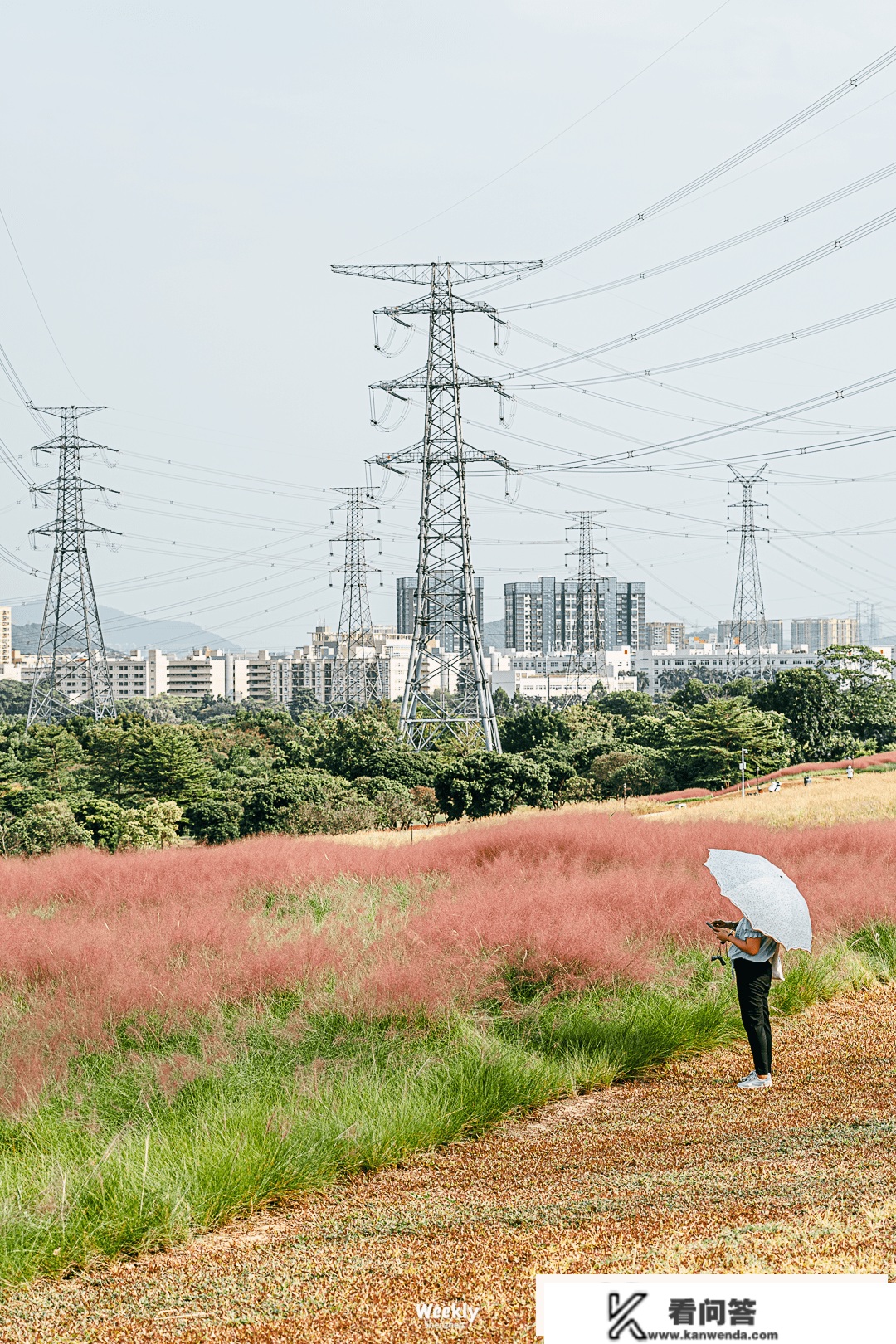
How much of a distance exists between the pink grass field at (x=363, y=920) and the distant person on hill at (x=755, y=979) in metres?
2.23

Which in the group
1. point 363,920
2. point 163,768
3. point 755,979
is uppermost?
point 755,979

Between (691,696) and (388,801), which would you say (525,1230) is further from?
(691,696)

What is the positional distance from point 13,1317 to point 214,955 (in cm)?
510

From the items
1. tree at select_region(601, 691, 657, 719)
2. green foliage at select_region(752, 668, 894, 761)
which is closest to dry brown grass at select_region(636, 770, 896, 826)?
green foliage at select_region(752, 668, 894, 761)

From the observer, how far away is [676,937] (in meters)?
10.1

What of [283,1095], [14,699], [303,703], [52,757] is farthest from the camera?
[303,703]

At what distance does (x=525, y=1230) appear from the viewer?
4508mm

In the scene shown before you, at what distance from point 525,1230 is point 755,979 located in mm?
2425

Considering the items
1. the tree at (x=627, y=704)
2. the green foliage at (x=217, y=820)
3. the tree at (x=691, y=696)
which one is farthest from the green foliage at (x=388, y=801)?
the tree at (x=691, y=696)

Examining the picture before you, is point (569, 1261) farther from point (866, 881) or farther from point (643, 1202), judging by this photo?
point (866, 881)

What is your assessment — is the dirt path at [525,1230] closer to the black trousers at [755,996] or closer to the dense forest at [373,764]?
the black trousers at [755,996]

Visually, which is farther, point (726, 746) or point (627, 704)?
point (627, 704)

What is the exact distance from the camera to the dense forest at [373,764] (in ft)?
132

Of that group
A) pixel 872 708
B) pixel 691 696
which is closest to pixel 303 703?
pixel 691 696
